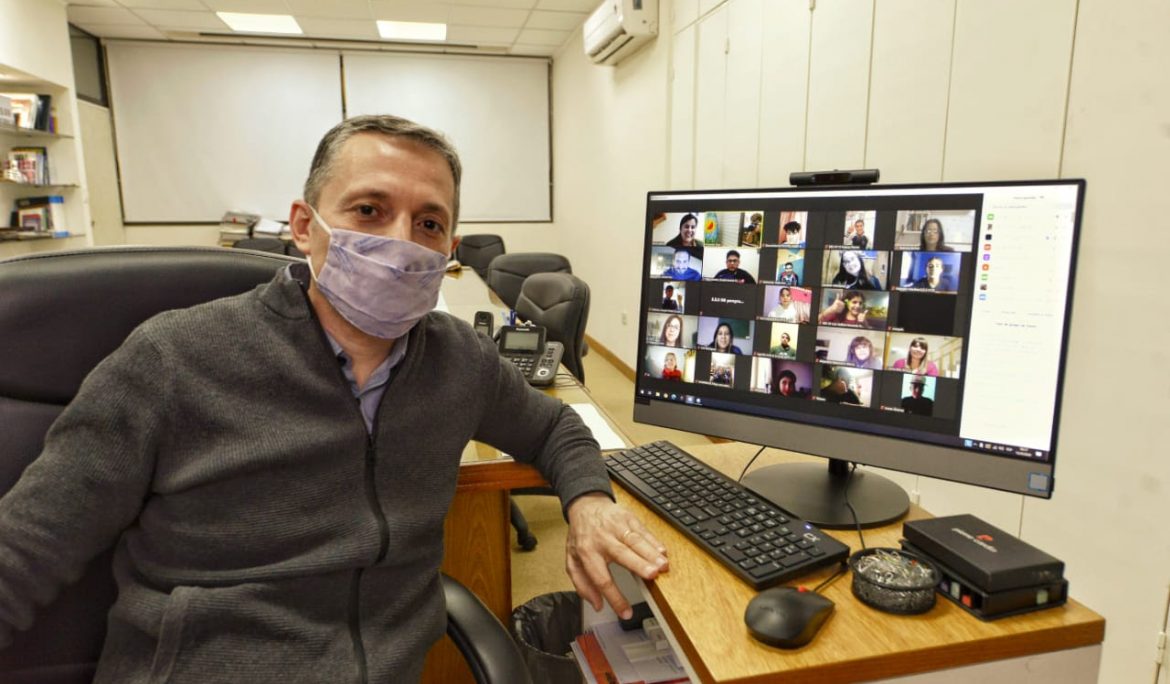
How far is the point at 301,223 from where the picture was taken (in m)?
1.09

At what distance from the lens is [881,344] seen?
0.97 m

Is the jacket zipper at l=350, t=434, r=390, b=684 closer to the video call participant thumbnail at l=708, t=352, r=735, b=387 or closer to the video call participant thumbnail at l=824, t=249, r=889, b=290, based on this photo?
the video call participant thumbnail at l=708, t=352, r=735, b=387

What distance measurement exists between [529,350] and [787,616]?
1.28 m

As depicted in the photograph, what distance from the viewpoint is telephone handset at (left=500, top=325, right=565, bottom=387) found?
1.84 meters

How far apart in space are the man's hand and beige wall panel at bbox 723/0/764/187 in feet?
7.87

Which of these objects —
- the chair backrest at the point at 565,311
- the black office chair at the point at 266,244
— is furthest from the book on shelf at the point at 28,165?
the chair backrest at the point at 565,311

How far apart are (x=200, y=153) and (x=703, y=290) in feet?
24.0

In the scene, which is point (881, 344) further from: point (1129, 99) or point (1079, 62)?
point (1079, 62)

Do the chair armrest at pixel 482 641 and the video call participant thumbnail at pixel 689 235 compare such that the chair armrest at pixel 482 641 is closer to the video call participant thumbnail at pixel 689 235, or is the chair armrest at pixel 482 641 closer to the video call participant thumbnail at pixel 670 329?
the video call participant thumbnail at pixel 670 329

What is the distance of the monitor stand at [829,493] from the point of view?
100 centimetres

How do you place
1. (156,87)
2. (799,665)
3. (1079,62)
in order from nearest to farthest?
(799,665) < (1079,62) < (156,87)

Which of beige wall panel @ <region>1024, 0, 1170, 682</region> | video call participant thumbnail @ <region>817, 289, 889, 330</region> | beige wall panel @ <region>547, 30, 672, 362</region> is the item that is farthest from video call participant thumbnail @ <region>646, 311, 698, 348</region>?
beige wall panel @ <region>547, 30, 672, 362</region>

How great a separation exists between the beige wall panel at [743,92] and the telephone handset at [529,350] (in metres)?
1.61

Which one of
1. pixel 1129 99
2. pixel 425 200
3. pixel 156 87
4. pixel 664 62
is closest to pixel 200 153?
pixel 156 87
